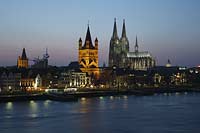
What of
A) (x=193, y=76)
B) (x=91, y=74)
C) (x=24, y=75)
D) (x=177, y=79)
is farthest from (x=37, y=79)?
(x=193, y=76)

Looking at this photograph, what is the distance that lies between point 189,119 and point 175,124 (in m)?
3.15

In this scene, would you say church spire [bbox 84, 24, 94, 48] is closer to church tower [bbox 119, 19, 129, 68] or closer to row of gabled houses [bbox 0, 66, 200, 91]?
row of gabled houses [bbox 0, 66, 200, 91]

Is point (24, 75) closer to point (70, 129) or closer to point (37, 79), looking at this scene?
point (37, 79)

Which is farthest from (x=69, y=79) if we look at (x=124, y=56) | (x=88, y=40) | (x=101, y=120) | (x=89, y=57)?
(x=124, y=56)

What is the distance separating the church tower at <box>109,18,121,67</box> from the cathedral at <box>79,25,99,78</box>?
28.5m

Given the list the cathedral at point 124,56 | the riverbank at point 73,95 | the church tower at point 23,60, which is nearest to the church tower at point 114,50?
the cathedral at point 124,56

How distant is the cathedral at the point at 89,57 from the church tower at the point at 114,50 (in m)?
28.5

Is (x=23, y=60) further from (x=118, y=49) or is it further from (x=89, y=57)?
(x=118, y=49)

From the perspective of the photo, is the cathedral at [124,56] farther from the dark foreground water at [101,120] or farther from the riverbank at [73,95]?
the dark foreground water at [101,120]

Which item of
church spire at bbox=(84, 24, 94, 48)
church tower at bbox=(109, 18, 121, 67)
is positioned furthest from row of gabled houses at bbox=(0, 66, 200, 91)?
church tower at bbox=(109, 18, 121, 67)

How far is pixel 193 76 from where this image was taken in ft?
385

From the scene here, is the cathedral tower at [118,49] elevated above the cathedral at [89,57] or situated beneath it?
elevated above

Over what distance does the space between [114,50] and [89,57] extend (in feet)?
103

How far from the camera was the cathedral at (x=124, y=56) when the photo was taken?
112 m
